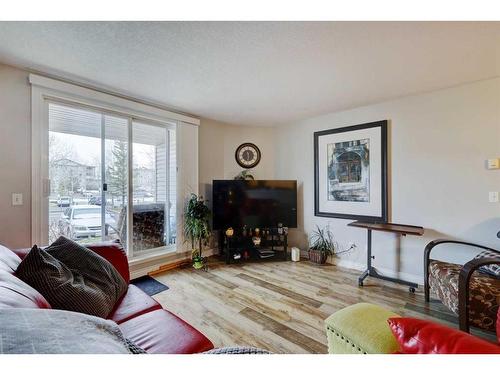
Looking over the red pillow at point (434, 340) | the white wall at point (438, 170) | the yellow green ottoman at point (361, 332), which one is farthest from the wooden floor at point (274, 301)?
the red pillow at point (434, 340)

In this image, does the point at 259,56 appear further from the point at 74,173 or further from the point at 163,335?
the point at 74,173

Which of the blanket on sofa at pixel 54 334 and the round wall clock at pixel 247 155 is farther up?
the round wall clock at pixel 247 155

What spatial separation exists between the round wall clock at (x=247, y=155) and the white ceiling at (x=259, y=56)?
4.34ft

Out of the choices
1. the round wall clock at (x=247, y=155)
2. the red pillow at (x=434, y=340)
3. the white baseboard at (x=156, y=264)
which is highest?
the round wall clock at (x=247, y=155)

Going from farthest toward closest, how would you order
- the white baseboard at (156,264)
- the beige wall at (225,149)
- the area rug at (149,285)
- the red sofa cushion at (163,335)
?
the beige wall at (225,149)
the white baseboard at (156,264)
the area rug at (149,285)
the red sofa cushion at (163,335)

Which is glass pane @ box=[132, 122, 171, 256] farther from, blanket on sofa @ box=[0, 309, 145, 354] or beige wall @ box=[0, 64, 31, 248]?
blanket on sofa @ box=[0, 309, 145, 354]

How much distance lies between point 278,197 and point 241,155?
107 cm

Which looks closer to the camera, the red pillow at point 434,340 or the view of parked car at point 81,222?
the red pillow at point 434,340

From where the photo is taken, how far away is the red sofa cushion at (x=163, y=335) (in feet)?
3.40

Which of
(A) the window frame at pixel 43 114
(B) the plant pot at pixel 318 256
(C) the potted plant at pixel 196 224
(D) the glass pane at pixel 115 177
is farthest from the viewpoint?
(B) the plant pot at pixel 318 256

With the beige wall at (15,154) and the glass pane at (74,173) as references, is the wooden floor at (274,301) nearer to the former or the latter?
the glass pane at (74,173)

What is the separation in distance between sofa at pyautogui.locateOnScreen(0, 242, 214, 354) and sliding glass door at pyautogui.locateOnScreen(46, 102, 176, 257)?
1153 mm
